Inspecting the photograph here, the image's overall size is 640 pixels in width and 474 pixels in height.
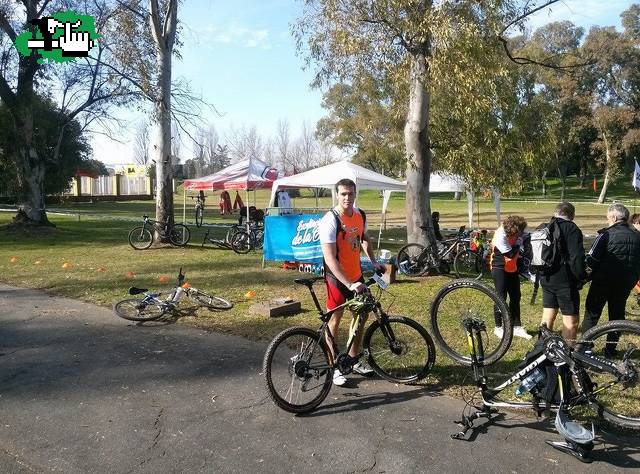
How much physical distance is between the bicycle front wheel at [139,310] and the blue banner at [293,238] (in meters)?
4.46

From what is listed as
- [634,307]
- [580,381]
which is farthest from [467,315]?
[634,307]

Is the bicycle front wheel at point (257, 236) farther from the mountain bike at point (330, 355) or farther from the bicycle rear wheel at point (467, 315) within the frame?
the mountain bike at point (330, 355)

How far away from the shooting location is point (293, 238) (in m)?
11.7

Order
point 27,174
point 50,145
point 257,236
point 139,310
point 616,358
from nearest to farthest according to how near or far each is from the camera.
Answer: point 616,358, point 139,310, point 257,236, point 27,174, point 50,145

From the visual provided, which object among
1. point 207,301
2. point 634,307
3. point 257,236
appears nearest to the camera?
point 207,301

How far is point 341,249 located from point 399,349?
41.2 inches

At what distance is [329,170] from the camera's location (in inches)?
584

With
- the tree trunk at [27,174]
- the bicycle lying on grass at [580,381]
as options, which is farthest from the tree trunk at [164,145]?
the bicycle lying on grass at [580,381]

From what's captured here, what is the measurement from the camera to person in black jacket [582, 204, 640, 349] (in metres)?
5.41

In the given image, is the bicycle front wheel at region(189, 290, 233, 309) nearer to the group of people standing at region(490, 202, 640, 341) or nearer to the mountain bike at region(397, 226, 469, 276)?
the group of people standing at region(490, 202, 640, 341)

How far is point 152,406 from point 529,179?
10.3 meters

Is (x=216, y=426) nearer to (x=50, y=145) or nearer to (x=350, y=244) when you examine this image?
(x=350, y=244)

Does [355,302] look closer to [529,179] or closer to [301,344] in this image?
[301,344]

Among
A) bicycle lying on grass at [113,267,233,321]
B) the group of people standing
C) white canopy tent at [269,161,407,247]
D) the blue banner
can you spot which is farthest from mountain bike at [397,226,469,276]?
the group of people standing
